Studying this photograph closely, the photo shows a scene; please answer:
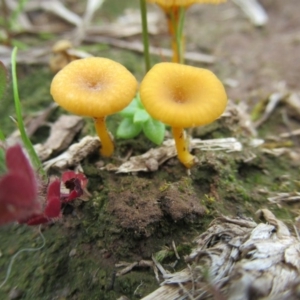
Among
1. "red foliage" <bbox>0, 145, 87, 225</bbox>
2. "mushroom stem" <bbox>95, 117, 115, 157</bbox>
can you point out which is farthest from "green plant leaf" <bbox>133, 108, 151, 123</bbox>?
"red foliage" <bbox>0, 145, 87, 225</bbox>

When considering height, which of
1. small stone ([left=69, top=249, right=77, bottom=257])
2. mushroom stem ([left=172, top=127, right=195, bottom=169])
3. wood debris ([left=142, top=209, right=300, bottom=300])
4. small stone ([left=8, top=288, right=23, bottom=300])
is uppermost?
mushroom stem ([left=172, top=127, right=195, bottom=169])

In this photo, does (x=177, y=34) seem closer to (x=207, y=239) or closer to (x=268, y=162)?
(x=268, y=162)

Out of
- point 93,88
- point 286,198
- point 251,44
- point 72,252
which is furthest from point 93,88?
point 251,44

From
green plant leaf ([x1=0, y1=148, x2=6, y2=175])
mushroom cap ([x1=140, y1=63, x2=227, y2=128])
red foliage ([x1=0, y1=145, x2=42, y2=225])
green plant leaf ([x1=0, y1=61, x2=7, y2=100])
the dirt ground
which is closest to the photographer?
red foliage ([x1=0, y1=145, x2=42, y2=225])

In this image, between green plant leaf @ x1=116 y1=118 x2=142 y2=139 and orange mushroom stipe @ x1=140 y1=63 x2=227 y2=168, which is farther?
green plant leaf @ x1=116 y1=118 x2=142 y2=139

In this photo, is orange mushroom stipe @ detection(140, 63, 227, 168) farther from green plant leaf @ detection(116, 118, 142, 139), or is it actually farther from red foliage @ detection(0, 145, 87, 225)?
red foliage @ detection(0, 145, 87, 225)

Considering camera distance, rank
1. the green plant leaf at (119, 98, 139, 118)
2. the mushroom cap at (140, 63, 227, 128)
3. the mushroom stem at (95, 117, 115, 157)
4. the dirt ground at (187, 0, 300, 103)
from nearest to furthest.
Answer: the mushroom cap at (140, 63, 227, 128)
the mushroom stem at (95, 117, 115, 157)
the green plant leaf at (119, 98, 139, 118)
the dirt ground at (187, 0, 300, 103)

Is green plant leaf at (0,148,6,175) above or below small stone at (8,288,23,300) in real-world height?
above
